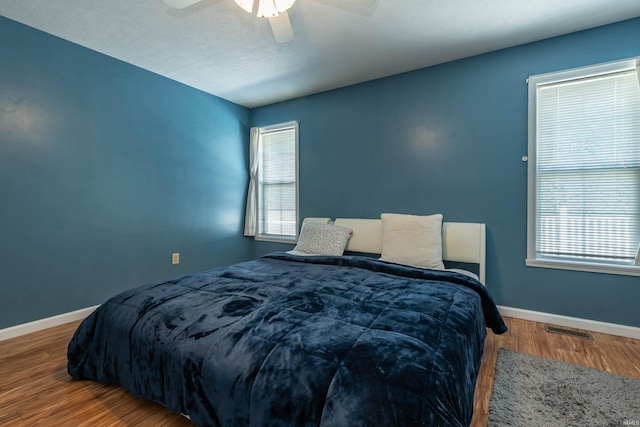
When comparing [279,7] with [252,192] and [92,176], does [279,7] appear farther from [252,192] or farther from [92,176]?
[252,192]

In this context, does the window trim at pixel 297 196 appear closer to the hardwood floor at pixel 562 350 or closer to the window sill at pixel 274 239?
the window sill at pixel 274 239

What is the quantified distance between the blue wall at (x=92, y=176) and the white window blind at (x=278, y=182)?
2.29 feet

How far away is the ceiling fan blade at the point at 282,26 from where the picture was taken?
1956 mm

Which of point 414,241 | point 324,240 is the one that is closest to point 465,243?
point 414,241

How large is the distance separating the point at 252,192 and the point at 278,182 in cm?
44

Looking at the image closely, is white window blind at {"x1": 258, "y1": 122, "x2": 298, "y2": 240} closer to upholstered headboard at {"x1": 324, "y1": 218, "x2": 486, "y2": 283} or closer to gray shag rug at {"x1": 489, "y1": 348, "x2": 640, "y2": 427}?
upholstered headboard at {"x1": 324, "y1": 218, "x2": 486, "y2": 283}

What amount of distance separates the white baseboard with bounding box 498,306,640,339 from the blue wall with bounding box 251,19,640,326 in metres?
0.05

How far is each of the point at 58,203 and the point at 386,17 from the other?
10.4 feet

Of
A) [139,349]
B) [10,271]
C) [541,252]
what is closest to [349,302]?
[139,349]

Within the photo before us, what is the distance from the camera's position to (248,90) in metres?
3.70

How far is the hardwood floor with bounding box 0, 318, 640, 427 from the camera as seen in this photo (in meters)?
1.47

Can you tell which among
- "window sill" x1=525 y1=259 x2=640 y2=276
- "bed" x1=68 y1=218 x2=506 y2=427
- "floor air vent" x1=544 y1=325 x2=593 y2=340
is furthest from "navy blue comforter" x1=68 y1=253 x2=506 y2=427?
"window sill" x1=525 y1=259 x2=640 y2=276

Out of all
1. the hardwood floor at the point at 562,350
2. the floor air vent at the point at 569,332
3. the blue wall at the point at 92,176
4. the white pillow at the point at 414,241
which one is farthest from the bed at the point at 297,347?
the blue wall at the point at 92,176

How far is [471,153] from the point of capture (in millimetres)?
2873
